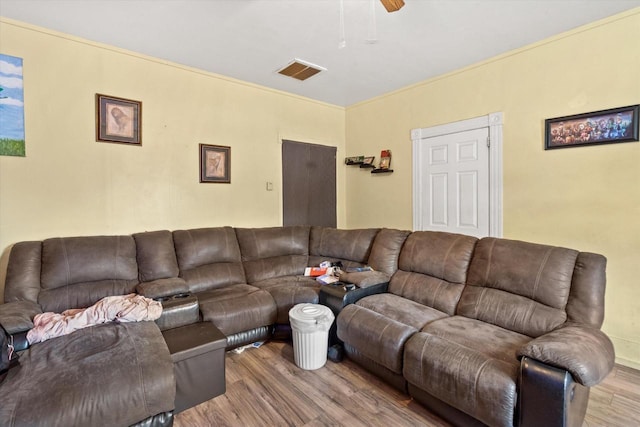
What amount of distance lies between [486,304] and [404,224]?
5.95ft

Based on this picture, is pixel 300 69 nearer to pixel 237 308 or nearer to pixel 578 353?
pixel 237 308

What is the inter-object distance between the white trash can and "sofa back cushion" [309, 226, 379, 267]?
105 centimetres

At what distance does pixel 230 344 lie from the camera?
8.41 ft

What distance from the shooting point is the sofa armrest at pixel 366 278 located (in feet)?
8.95

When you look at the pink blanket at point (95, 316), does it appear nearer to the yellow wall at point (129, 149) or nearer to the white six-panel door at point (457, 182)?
the yellow wall at point (129, 149)

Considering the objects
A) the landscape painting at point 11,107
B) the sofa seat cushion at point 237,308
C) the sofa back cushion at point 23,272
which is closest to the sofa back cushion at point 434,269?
the sofa seat cushion at point 237,308

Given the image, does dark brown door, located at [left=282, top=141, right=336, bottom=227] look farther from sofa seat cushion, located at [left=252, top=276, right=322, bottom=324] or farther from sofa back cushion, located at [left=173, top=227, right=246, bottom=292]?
sofa seat cushion, located at [left=252, top=276, right=322, bottom=324]

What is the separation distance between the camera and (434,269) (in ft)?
8.61

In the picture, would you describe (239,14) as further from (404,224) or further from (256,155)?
(404,224)

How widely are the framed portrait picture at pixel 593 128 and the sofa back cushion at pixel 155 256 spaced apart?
3.61 metres

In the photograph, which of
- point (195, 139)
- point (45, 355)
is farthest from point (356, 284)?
point (195, 139)

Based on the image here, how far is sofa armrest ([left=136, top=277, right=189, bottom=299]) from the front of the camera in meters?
2.37

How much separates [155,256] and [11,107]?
1.62 metres

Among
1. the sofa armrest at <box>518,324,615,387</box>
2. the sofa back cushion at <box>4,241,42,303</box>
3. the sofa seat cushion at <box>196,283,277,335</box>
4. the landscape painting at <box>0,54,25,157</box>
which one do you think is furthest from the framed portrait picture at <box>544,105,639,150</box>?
the landscape painting at <box>0,54,25,157</box>
